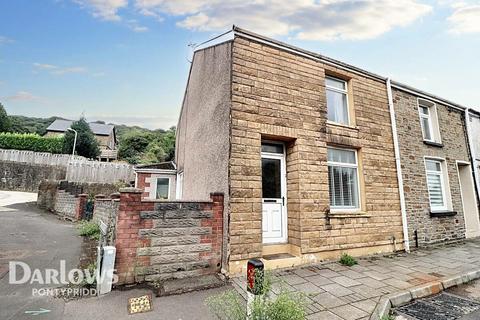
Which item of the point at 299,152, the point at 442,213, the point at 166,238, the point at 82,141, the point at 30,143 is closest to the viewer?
the point at 166,238

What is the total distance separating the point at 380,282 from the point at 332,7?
23.5 ft

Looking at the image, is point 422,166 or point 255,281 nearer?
point 255,281

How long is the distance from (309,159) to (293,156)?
41 centimetres

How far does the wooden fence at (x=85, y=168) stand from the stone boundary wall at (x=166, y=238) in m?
17.3

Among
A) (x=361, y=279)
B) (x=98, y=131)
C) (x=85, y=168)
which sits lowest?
(x=361, y=279)

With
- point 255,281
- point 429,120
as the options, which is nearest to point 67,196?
point 255,281

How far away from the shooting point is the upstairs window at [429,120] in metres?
8.77

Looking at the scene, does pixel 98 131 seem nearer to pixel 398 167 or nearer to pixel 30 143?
pixel 30 143

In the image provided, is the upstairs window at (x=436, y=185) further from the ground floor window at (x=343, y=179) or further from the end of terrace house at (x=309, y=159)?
the ground floor window at (x=343, y=179)

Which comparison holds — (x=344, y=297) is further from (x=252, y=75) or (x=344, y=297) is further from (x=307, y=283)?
(x=252, y=75)

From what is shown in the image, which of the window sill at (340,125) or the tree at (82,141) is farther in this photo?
the tree at (82,141)

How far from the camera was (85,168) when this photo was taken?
1948 cm

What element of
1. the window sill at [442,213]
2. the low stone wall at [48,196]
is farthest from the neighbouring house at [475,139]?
the low stone wall at [48,196]

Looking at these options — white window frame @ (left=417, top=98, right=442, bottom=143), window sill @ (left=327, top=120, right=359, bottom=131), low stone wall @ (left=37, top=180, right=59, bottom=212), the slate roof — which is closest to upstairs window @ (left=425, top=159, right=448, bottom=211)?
white window frame @ (left=417, top=98, right=442, bottom=143)
